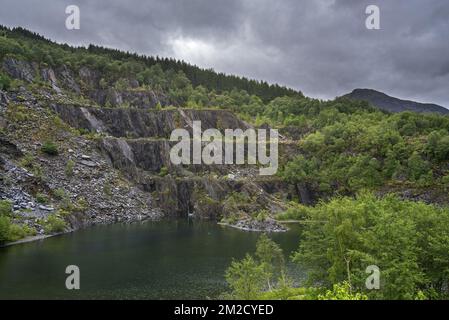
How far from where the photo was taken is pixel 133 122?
17600 centimetres

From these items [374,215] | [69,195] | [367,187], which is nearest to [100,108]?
[69,195]

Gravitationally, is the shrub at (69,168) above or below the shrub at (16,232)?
above

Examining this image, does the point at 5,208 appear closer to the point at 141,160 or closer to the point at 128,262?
the point at 128,262

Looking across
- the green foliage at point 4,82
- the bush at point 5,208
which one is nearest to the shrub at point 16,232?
the bush at point 5,208

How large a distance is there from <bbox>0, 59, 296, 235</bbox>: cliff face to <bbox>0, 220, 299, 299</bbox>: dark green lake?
68.1 ft

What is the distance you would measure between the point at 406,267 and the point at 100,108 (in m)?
150

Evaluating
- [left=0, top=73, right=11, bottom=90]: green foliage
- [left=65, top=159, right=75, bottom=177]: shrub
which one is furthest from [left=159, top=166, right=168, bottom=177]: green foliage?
[left=0, top=73, right=11, bottom=90]: green foliage

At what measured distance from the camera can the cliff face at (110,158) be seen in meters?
128

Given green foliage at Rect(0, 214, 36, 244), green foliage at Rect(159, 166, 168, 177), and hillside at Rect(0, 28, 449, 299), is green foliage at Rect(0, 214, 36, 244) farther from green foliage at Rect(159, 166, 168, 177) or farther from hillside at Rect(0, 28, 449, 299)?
green foliage at Rect(159, 166, 168, 177)

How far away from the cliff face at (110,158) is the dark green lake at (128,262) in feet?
68.1

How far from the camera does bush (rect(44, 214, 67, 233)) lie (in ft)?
327

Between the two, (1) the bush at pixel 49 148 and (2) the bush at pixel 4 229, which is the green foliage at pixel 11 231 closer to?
(2) the bush at pixel 4 229

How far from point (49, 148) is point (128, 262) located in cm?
7231

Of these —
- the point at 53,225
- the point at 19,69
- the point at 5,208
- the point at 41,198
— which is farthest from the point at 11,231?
the point at 19,69
